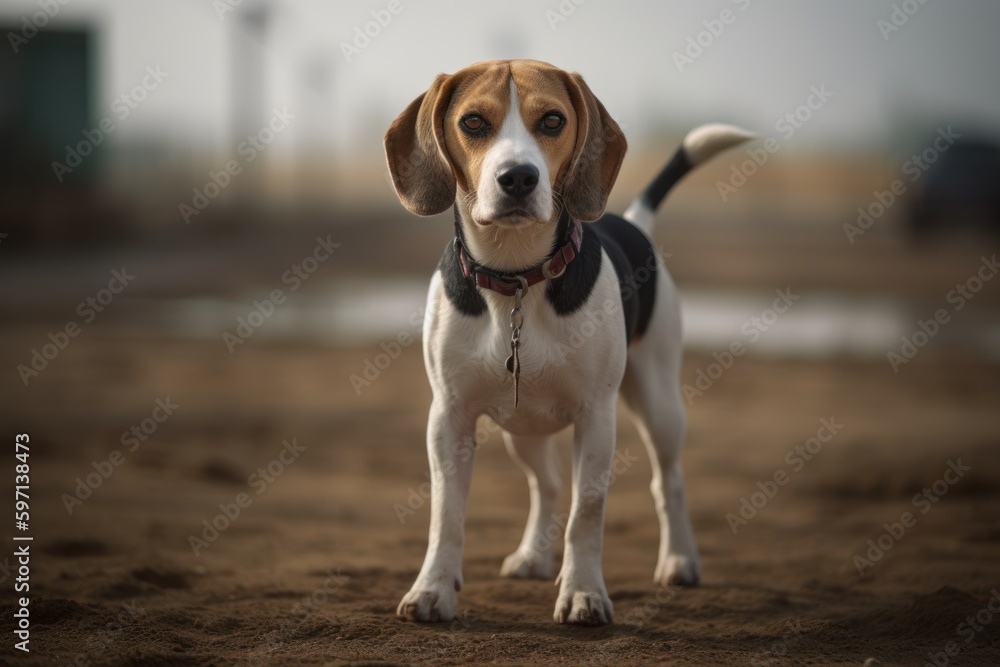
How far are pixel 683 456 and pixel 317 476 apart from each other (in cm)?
272

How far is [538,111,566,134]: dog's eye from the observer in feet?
12.9

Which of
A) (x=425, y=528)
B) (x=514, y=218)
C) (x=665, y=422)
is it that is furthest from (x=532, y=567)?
(x=514, y=218)

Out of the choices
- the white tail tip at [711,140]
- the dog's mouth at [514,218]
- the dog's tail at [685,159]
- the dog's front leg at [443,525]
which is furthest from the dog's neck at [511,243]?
the white tail tip at [711,140]

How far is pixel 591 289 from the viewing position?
4.20 m

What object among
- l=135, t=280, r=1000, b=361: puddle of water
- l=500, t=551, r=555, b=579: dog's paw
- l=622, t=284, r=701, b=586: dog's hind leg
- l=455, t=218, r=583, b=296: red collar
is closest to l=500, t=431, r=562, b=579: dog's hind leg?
l=500, t=551, r=555, b=579: dog's paw

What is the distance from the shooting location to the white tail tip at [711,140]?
5410mm

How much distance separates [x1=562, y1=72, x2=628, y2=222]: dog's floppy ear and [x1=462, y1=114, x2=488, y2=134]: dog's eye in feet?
1.27

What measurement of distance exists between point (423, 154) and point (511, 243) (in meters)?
0.48

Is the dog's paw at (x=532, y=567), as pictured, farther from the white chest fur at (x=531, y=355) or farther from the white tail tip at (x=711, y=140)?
the white tail tip at (x=711, y=140)

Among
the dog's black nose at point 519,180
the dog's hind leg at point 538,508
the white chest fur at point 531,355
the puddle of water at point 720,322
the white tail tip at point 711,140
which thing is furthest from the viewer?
the puddle of water at point 720,322

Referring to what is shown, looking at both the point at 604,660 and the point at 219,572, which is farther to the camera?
the point at 219,572

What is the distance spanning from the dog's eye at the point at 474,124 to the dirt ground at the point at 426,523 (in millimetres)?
1870

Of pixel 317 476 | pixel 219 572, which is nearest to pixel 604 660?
pixel 219 572

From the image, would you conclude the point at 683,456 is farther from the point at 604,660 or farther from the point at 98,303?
the point at 98,303
